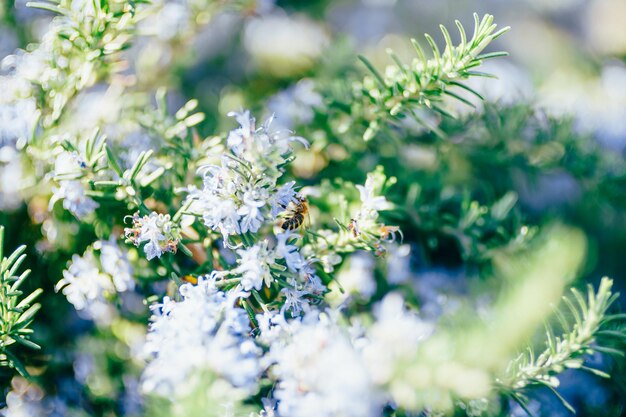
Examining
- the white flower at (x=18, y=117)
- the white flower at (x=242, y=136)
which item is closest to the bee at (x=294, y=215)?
the white flower at (x=242, y=136)

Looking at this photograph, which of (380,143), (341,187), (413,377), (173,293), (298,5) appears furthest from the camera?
(298,5)

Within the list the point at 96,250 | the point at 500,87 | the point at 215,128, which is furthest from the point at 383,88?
the point at 500,87

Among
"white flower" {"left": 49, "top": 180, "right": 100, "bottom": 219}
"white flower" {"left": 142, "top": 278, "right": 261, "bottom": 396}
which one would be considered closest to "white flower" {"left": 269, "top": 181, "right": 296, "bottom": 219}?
"white flower" {"left": 142, "top": 278, "right": 261, "bottom": 396}

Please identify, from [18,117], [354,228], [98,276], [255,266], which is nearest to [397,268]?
[354,228]

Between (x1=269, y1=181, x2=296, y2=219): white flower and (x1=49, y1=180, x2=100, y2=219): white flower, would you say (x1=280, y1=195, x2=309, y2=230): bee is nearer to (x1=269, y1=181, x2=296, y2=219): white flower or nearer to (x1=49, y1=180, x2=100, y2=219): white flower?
(x1=269, y1=181, x2=296, y2=219): white flower

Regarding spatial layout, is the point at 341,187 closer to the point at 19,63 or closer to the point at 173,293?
the point at 173,293

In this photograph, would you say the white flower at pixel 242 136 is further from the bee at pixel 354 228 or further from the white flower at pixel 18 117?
the white flower at pixel 18 117
